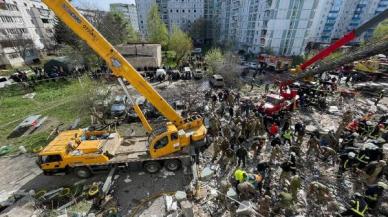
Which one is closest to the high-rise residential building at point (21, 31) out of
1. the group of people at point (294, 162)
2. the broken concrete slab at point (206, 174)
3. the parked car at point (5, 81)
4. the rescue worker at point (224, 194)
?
the parked car at point (5, 81)

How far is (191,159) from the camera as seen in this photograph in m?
9.30

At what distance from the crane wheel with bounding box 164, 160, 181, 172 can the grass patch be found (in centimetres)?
863

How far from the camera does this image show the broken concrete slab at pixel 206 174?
8828mm

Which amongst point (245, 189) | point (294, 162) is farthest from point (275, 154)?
point (245, 189)

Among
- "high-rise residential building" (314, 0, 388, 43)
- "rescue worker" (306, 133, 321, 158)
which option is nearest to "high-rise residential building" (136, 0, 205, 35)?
"high-rise residential building" (314, 0, 388, 43)

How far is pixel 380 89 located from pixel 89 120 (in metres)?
25.8

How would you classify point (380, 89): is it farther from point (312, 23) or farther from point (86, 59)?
point (86, 59)

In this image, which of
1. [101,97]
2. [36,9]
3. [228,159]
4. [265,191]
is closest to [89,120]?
[101,97]

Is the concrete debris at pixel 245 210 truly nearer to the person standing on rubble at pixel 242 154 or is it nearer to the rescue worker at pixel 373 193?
the person standing on rubble at pixel 242 154

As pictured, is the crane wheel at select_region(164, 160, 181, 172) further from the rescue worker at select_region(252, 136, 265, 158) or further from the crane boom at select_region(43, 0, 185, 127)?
the rescue worker at select_region(252, 136, 265, 158)

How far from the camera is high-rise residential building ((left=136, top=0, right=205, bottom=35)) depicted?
193ft

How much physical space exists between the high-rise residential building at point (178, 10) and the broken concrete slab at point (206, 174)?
59822 millimetres

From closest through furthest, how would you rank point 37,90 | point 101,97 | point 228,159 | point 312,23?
1. point 228,159
2. point 101,97
3. point 37,90
4. point 312,23

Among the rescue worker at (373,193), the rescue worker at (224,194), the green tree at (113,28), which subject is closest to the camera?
the rescue worker at (373,193)
